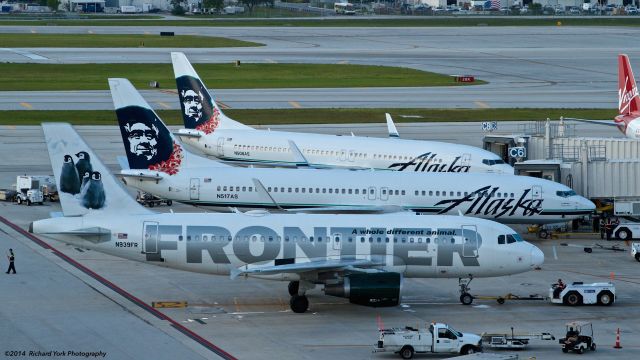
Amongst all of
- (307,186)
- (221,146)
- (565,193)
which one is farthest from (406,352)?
(221,146)

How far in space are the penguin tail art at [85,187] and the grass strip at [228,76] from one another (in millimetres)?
83086

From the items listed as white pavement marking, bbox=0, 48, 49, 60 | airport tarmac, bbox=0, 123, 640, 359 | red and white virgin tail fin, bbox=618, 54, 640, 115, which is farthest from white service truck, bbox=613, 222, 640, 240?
white pavement marking, bbox=0, 48, 49, 60

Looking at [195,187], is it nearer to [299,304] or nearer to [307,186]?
[307,186]

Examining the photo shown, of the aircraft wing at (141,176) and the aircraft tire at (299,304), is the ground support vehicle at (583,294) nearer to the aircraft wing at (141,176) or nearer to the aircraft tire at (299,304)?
the aircraft tire at (299,304)

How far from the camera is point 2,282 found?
175 feet

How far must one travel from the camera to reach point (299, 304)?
161 ft

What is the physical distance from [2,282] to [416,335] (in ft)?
66.4

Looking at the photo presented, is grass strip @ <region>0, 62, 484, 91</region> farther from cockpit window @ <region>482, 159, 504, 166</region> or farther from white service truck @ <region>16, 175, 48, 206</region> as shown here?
cockpit window @ <region>482, 159, 504, 166</region>

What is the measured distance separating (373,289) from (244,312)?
526 cm

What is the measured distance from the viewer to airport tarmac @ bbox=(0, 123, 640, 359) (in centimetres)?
4331

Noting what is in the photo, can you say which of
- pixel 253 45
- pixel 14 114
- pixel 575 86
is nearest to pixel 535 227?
pixel 14 114

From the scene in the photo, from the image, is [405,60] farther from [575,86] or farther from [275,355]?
[275,355]

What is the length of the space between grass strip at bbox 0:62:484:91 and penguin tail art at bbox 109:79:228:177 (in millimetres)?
68492

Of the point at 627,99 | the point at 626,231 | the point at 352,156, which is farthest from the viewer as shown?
the point at 627,99
